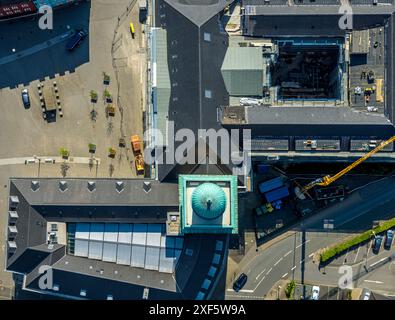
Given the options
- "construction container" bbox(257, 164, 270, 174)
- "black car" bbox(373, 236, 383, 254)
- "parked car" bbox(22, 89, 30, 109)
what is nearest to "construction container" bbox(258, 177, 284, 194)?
"construction container" bbox(257, 164, 270, 174)

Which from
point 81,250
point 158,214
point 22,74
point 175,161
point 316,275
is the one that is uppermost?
point 22,74

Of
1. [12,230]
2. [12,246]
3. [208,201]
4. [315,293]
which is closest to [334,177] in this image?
[315,293]

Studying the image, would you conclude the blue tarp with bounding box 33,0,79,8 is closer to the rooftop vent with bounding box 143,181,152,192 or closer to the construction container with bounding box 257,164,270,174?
the rooftop vent with bounding box 143,181,152,192

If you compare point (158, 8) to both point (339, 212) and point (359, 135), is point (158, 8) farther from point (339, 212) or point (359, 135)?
point (339, 212)

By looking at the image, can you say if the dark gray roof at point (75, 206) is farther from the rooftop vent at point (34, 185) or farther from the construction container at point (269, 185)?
the construction container at point (269, 185)

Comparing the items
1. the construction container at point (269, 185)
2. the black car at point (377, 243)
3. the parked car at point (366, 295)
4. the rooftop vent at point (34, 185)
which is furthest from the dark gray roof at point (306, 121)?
the rooftop vent at point (34, 185)

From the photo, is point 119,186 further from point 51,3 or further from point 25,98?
point 51,3

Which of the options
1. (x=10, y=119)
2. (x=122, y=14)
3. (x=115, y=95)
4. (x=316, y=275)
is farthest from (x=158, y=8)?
(x=316, y=275)
